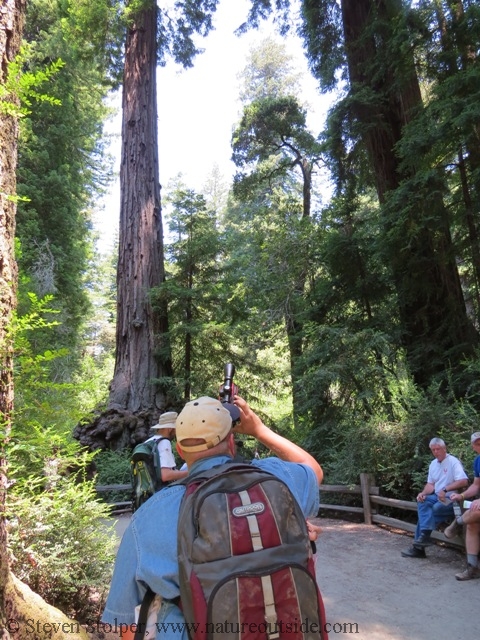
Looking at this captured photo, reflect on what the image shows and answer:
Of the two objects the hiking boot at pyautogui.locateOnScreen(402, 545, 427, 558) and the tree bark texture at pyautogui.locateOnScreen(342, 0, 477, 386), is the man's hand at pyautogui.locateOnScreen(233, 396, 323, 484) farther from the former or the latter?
the tree bark texture at pyautogui.locateOnScreen(342, 0, 477, 386)

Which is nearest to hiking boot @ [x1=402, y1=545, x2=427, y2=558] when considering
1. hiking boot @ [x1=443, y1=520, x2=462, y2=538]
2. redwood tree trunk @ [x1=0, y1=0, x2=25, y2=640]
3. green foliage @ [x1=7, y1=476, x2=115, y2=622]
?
hiking boot @ [x1=443, y1=520, x2=462, y2=538]

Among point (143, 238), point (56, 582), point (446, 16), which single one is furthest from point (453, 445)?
point (143, 238)

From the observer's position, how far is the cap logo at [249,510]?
1341 mm

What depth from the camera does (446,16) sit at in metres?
8.23

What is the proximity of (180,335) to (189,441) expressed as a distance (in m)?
9.14

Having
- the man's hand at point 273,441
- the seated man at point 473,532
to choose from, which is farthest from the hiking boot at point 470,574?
the man's hand at point 273,441

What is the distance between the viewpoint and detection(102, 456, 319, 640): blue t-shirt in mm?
1380

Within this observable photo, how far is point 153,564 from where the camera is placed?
142 cm

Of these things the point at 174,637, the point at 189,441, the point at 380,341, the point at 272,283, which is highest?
the point at 272,283

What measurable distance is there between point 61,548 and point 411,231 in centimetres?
635

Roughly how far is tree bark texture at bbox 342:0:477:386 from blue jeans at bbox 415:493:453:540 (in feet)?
10.9

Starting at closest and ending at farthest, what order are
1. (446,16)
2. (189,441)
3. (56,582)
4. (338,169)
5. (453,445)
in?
(189,441), (56,582), (453,445), (446,16), (338,169)

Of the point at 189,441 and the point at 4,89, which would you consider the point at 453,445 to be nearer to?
the point at 189,441

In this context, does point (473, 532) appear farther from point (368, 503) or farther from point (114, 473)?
point (114, 473)
